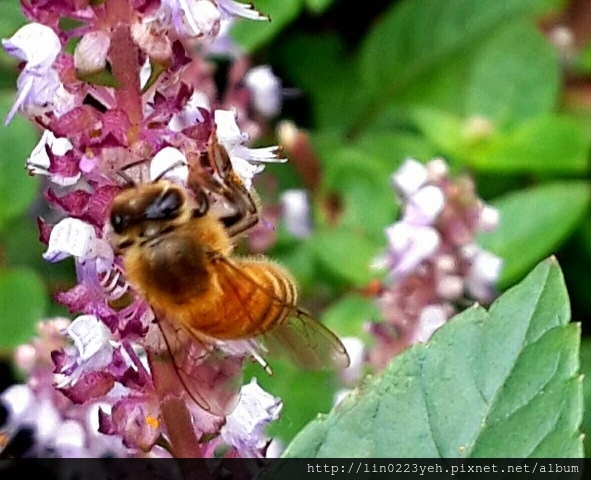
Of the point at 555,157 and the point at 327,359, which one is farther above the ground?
the point at 327,359

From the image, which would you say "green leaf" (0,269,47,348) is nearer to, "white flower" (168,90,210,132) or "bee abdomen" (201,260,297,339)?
"bee abdomen" (201,260,297,339)

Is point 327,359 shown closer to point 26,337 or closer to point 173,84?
point 173,84

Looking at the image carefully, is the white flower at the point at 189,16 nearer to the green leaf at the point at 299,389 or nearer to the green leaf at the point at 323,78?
the green leaf at the point at 299,389

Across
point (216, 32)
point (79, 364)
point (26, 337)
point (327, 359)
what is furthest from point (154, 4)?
point (26, 337)

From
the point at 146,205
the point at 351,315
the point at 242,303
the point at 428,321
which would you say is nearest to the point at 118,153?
the point at 146,205

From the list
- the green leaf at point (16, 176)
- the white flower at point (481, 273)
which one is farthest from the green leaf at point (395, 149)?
the green leaf at point (16, 176)

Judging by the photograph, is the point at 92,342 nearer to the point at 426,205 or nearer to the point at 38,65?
the point at 38,65
